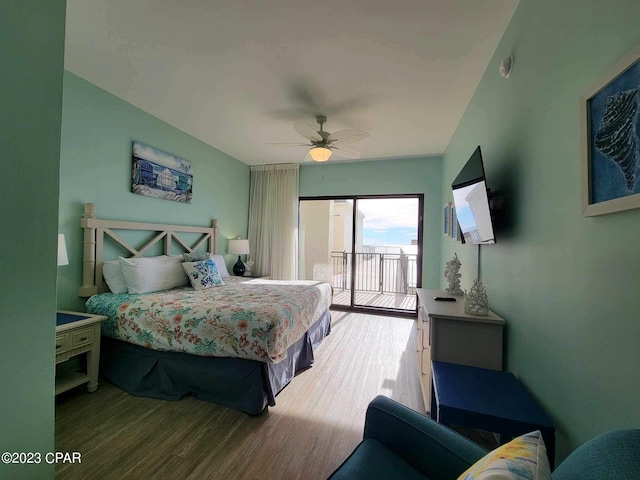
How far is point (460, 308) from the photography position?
1878mm

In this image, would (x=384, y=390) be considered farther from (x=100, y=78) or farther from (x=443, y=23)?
(x=100, y=78)

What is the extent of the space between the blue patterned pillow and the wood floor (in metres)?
1.16

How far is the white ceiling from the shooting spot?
1.67 meters

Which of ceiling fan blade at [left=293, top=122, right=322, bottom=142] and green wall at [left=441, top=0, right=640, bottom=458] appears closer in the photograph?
green wall at [left=441, top=0, right=640, bottom=458]

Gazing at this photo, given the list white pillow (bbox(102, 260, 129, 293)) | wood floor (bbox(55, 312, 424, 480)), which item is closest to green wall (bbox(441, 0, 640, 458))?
wood floor (bbox(55, 312, 424, 480))

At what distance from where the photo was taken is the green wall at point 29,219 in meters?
0.89

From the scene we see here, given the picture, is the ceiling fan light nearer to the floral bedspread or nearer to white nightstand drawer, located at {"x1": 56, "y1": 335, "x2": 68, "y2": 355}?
the floral bedspread

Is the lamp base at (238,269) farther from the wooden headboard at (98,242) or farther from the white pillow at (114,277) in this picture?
the white pillow at (114,277)

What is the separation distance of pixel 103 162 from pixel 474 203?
3.41 m

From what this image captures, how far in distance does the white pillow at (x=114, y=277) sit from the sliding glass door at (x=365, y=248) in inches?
115

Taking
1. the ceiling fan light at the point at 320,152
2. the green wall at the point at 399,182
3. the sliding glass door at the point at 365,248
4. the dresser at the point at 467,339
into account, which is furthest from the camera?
the sliding glass door at the point at 365,248

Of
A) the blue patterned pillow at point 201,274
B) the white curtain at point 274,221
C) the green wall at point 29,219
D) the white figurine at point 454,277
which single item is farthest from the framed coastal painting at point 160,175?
the white figurine at point 454,277

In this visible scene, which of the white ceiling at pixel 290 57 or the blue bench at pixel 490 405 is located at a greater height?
the white ceiling at pixel 290 57

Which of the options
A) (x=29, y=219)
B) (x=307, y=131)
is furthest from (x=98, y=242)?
(x=307, y=131)
